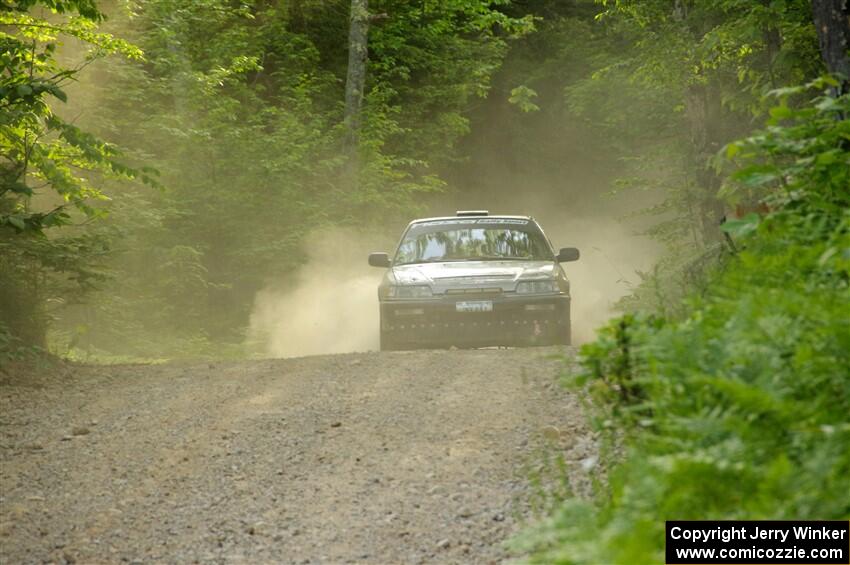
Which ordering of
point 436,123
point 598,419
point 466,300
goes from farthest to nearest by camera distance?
1. point 436,123
2. point 466,300
3. point 598,419

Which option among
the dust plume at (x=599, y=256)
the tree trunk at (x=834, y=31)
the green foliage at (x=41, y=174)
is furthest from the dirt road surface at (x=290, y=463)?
the dust plume at (x=599, y=256)

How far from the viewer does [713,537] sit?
3.17 meters

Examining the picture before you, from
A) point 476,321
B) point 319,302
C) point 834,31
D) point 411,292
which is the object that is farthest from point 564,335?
point 319,302

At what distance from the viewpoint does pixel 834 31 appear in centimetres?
870

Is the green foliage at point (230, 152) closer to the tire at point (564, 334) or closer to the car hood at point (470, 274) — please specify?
the car hood at point (470, 274)

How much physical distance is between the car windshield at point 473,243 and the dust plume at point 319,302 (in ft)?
19.3

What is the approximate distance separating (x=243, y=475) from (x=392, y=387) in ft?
9.43

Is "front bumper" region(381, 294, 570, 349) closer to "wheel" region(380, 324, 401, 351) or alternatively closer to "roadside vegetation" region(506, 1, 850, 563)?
"wheel" region(380, 324, 401, 351)

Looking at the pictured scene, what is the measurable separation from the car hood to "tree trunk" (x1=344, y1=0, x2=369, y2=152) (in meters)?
12.2

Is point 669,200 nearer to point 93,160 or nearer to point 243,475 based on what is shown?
point 93,160

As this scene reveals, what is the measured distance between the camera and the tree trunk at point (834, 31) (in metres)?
8.65

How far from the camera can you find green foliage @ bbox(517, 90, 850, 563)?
3074 millimetres

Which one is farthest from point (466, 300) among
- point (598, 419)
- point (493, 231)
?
point (598, 419)

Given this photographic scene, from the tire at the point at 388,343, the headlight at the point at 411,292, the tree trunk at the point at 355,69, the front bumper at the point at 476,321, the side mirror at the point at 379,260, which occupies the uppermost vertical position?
the tree trunk at the point at 355,69
